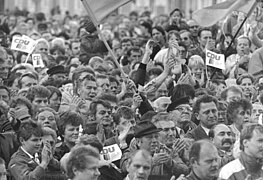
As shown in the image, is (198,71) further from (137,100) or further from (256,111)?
(137,100)

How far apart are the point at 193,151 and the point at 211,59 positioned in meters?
7.62

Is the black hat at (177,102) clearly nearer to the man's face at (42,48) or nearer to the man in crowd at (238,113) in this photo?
the man in crowd at (238,113)

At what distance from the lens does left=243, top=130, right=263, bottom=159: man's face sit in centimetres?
1263

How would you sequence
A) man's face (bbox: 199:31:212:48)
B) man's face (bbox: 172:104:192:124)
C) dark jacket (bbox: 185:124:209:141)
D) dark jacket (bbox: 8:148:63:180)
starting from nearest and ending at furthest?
dark jacket (bbox: 8:148:63:180)
dark jacket (bbox: 185:124:209:141)
man's face (bbox: 172:104:192:124)
man's face (bbox: 199:31:212:48)

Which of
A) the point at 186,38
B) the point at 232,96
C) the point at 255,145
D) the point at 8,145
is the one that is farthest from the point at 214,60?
the point at 255,145

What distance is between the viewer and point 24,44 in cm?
2205

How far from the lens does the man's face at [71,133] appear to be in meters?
14.9

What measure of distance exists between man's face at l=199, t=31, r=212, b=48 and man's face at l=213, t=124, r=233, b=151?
8.55 m

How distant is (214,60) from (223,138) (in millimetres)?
5687

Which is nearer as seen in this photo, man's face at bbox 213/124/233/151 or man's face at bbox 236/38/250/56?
man's face at bbox 213/124/233/151

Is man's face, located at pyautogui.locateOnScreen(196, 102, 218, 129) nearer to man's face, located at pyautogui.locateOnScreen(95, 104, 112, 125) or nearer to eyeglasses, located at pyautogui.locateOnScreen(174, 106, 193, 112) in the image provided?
eyeglasses, located at pyautogui.locateOnScreen(174, 106, 193, 112)

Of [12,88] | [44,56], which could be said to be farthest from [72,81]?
[44,56]

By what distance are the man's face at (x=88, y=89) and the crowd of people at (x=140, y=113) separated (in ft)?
0.05

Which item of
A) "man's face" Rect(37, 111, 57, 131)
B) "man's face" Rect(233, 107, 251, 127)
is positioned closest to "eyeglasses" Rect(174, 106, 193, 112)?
"man's face" Rect(233, 107, 251, 127)
